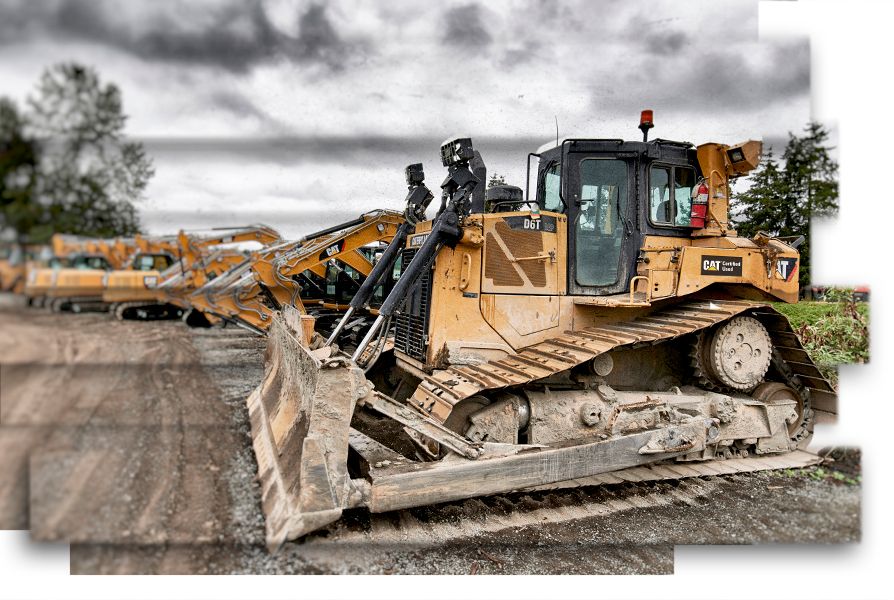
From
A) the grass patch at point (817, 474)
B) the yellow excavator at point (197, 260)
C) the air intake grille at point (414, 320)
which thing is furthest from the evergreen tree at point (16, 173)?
the grass patch at point (817, 474)

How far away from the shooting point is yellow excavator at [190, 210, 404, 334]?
6617 millimetres

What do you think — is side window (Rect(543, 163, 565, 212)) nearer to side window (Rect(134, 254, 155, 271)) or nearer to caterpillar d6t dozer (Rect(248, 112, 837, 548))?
caterpillar d6t dozer (Rect(248, 112, 837, 548))

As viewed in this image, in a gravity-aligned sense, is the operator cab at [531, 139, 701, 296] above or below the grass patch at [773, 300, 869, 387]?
above

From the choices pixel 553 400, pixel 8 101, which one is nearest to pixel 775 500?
pixel 553 400

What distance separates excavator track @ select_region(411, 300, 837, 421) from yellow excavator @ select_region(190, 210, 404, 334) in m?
2.87

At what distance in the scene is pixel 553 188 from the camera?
4.45m

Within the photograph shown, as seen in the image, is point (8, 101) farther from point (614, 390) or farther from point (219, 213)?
point (614, 390)

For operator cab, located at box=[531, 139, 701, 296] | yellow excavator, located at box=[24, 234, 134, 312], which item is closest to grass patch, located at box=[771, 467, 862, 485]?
operator cab, located at box=[531, 139, 701, 296]

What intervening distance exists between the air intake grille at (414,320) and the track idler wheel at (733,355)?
207 cm

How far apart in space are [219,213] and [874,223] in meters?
3.57

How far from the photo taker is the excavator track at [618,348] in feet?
11.8

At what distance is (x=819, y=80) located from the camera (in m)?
3.13

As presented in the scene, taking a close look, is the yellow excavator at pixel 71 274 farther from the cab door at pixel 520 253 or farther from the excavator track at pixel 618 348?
the cab door at pixel 520 253

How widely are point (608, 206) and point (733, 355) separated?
4.72 feet
